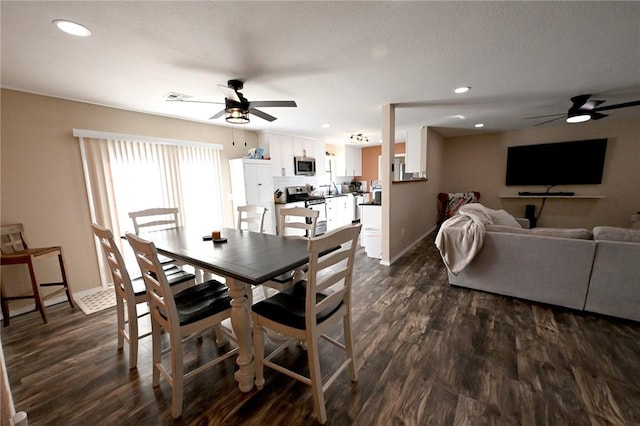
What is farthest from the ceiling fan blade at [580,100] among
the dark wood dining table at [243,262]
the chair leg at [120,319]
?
the chair leg at [120,319]

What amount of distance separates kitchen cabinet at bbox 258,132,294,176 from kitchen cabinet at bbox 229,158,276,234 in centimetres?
35

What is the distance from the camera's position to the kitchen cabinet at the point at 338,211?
6.15 meters

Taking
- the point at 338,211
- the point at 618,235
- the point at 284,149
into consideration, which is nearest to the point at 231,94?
the point at 284,149

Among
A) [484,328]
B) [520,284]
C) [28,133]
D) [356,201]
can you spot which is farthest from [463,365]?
[356,201]

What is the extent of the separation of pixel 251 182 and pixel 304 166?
161cm

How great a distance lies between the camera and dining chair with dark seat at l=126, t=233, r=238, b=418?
4.34 ft

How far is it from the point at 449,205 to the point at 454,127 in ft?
6.10

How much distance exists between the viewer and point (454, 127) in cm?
512

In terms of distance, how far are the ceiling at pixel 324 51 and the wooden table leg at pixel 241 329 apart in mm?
1663

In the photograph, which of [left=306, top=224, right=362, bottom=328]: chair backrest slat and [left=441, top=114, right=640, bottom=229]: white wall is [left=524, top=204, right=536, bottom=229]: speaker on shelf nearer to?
[left=441, top=114, right=640, bottom=229]: white wall

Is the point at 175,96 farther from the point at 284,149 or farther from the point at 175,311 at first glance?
the point at 284,149

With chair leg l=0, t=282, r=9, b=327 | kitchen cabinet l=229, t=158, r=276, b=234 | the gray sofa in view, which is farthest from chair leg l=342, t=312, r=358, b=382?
chair leg l=0, t=282, r=9, b=327

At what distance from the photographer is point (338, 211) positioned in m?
6.53

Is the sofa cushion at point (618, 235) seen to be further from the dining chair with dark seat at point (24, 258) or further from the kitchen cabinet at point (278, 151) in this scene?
the dining chair with dark seat at point (24, 258)
